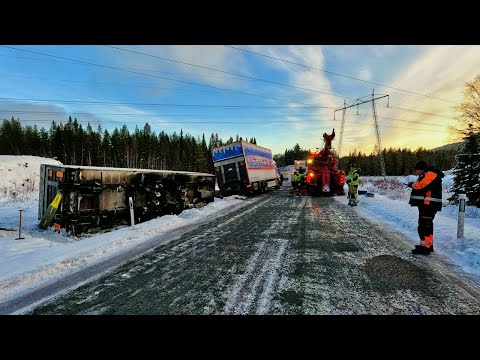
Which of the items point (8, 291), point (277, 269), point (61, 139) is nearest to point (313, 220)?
point (277, 269)

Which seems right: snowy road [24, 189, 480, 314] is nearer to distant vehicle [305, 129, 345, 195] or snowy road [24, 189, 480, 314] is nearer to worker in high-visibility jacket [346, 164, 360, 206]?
worker in high-visibility jacket [346, 164, 360, 206]

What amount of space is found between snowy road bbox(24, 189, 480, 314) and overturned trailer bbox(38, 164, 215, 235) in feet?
10.9

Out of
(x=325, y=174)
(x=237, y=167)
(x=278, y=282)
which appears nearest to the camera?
(x=278, y=282)

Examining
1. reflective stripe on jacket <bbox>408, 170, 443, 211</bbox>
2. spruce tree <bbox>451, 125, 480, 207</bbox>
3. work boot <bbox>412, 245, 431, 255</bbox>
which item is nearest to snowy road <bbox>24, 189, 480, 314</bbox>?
work boot <bbox>412, 245, 431, 255</bbox>

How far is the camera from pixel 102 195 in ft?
30.8

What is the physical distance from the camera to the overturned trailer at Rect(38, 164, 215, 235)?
27.8ft

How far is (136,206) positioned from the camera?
1088 centimetres

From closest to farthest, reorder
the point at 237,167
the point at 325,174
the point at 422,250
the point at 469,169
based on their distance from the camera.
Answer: the point at 422,250 → the point at 469,169 → the point at 237,167 → the point at 325,174

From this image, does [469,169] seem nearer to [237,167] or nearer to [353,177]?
[353,177]

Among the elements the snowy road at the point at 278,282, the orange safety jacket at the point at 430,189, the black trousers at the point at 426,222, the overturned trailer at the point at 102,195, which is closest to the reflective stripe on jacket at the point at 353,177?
the snowy road at the point at 278,282

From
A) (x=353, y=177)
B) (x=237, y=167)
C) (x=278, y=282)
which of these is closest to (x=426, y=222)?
(x=278, y=282)

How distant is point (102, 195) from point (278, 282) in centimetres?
715
